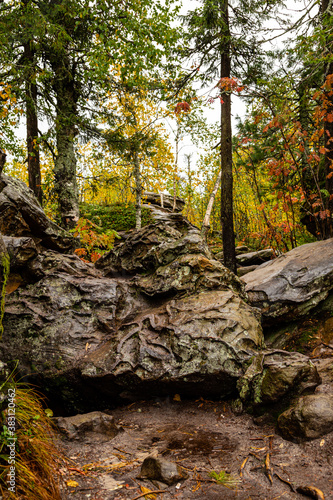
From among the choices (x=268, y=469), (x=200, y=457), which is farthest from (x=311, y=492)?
(x=200, y=457)

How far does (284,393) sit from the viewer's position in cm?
291

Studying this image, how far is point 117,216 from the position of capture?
576 inches

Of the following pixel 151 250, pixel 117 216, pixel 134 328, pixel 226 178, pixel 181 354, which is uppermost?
pixel 226 178

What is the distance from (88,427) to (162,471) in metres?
1.00

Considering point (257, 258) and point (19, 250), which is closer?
point (19, 250)

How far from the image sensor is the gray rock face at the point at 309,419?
2445mm

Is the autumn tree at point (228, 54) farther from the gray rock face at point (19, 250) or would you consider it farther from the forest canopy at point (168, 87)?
the gray rock face at point (19, 250)

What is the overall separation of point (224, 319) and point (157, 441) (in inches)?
56.7

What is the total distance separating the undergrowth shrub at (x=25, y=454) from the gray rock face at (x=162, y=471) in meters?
0.62

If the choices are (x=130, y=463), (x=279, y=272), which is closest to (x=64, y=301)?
(x=130, y=463)

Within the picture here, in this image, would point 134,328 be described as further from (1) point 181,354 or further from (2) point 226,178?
(2) point 226,178

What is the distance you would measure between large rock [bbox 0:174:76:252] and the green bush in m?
8.35

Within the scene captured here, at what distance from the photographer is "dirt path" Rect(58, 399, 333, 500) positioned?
2092 millimetres

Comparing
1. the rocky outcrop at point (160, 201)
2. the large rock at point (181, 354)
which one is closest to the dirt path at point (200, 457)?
the large rock at point (181, 354)
